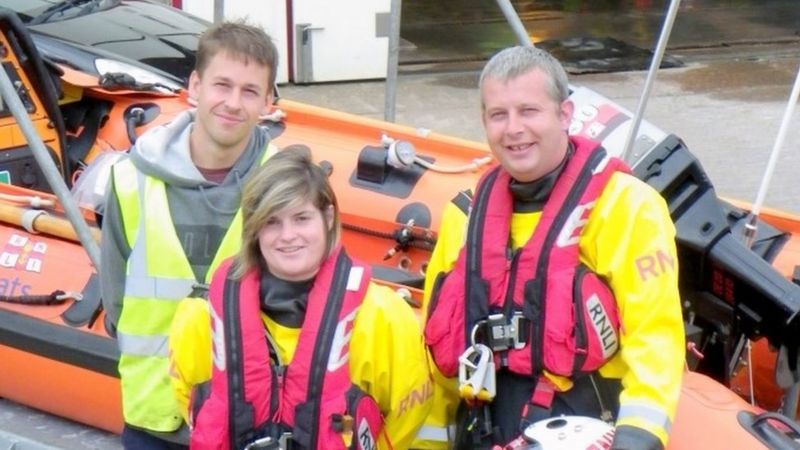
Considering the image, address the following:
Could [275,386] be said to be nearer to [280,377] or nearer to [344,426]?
[280,377]

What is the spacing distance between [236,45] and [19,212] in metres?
1.84

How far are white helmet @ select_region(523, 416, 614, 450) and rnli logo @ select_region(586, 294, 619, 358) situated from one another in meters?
0.16

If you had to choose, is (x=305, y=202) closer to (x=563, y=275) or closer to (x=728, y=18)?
(x=563, y=275)

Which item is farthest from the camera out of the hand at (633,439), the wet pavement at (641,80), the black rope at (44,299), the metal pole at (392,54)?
the wet pavement at (641,80)

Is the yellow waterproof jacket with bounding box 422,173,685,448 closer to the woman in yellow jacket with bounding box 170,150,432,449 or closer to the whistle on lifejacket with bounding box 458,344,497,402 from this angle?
the whistle on lifejacket with bounding box 458,344,497,402

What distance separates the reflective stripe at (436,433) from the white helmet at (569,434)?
0.35 metres

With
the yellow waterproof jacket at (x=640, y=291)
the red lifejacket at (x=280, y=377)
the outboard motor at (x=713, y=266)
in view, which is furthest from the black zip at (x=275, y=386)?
the outboard motor at (x=713, y=266)

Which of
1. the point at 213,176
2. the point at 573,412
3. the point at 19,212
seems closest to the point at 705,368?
the point at 573,412

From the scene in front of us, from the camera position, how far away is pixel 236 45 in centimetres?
283

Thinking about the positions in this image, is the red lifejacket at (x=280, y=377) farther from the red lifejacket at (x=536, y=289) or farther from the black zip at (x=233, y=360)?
the red lifejacket at (x=536, y=289)

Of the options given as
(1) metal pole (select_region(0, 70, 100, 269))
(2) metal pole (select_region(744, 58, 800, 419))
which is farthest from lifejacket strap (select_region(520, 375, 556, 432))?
(1) metal pole (select_region(0, 70, 100, 269))

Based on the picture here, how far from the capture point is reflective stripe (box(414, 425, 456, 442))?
9.39ft

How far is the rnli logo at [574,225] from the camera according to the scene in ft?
8.46

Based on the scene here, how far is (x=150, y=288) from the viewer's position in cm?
285
